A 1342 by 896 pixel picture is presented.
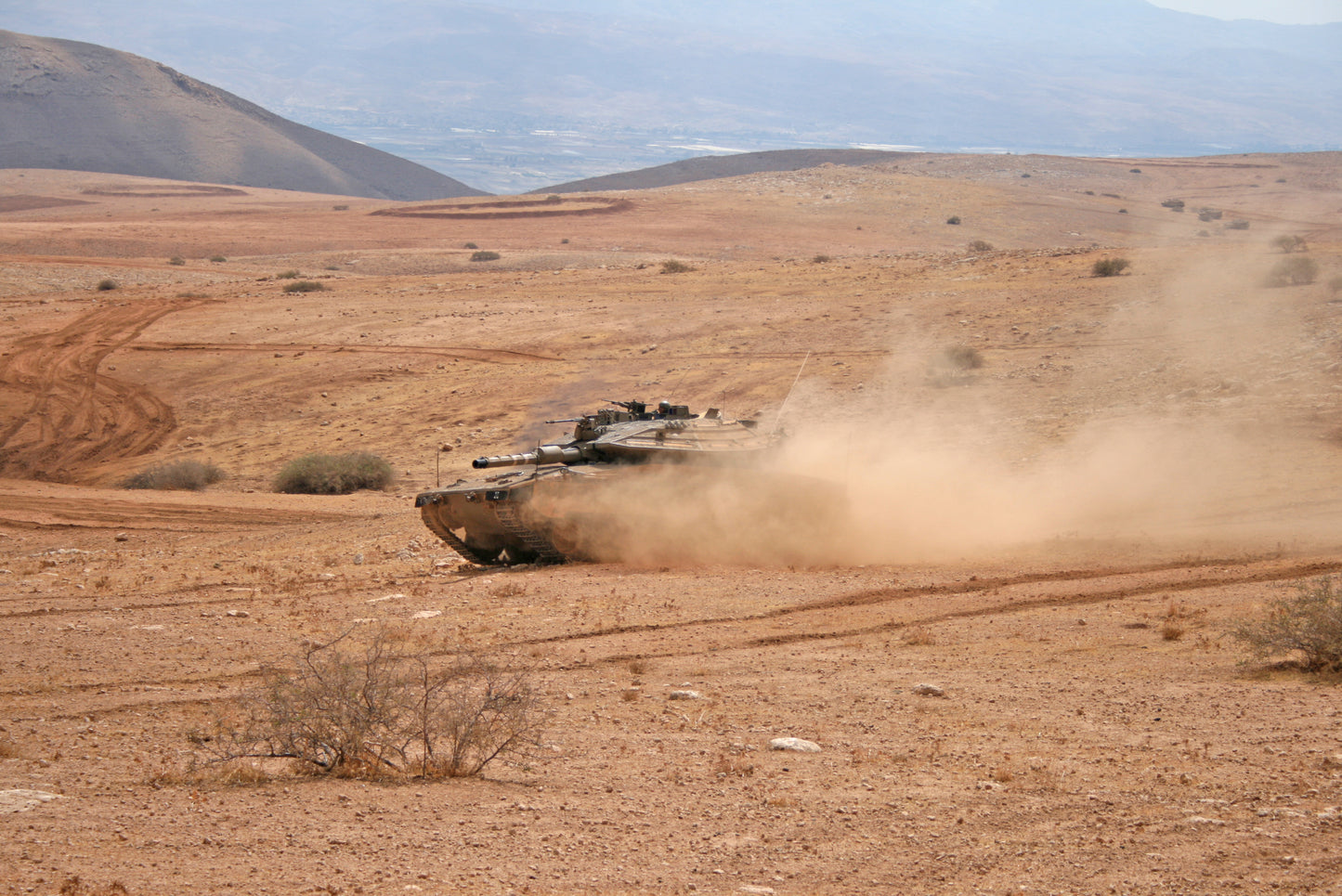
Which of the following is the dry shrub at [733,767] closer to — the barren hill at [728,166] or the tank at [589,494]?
the tank at [589,494]

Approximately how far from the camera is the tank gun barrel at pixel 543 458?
16531 mm

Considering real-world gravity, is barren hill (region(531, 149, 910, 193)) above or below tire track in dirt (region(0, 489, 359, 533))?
above

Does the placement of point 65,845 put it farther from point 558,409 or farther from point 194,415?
point 194,415

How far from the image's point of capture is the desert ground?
683 cm

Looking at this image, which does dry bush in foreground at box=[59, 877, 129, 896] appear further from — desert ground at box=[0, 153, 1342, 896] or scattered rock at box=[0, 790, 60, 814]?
scattered rock at box=[0, 790, 60, 814]

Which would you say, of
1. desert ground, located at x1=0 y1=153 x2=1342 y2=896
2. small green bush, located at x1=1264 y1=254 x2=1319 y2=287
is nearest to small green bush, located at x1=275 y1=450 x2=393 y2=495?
desert ground, located at x1=0 y1=153 x2=1342 y2=896

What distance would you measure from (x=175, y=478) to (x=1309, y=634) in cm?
2050

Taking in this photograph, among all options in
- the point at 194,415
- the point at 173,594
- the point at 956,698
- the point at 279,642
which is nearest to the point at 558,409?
the point at 194,415

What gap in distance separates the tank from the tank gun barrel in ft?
0.04

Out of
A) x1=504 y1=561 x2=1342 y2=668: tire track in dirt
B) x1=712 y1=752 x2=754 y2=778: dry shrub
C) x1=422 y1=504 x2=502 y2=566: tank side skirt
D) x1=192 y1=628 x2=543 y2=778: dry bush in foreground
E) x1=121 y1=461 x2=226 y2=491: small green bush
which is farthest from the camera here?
x1=121 y1=461 x2=226 y2=491: small green bush

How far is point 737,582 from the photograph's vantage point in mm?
14773

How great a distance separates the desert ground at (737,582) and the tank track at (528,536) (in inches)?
21.3

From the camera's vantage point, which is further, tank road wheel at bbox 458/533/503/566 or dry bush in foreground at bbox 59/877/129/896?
tank road wheel at bbox 458/533/503/566

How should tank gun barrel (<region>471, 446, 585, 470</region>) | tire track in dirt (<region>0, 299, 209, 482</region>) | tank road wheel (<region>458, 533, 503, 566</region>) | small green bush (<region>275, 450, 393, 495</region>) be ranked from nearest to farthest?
1. tank road wheel (<region>458, 533, 503, 566</region>)
2. tank gun barrel (<region>471, 446, 585, 470</region>)
3. small green bush (<region>275, 450, 393, 495</region>)
4. tire track in dirt (<region>0, 299, 209, 482</region>)
